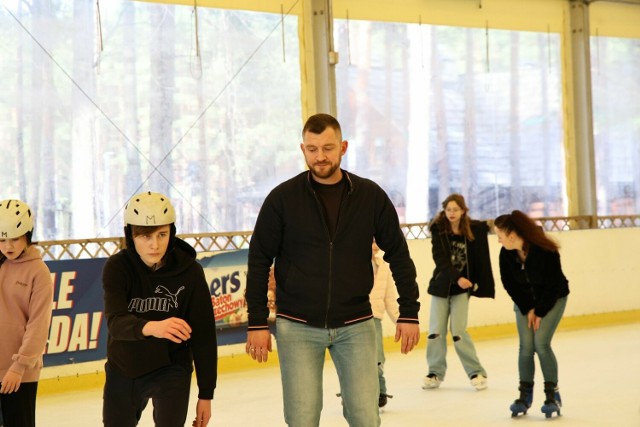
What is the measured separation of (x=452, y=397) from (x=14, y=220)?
14.5ft

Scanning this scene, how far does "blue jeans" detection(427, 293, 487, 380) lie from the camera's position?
25.2ft

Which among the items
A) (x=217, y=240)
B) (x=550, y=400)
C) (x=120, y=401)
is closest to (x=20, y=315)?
(x=120, y=401)

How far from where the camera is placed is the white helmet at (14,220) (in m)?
3.85

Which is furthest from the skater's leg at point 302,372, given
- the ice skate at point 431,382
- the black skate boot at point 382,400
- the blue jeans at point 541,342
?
the ice skate at point 431,382

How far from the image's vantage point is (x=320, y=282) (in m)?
3.75

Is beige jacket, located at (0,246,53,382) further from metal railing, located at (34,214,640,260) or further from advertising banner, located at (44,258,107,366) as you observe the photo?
advertising banner, located at (44,258,107,366)

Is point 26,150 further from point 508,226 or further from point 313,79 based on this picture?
point 508,226

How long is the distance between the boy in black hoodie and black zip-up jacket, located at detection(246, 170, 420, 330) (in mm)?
514

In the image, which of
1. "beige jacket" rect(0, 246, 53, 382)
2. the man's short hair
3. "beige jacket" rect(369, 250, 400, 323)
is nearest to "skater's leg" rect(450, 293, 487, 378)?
"beige jacket" rect(369, 250, 400, 323)

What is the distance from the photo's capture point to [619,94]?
47.6ft

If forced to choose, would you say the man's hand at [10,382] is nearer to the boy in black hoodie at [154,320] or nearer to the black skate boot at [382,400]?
the boy in black hoodie at [154,320]

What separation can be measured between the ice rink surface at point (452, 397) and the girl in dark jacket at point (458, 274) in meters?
0.38

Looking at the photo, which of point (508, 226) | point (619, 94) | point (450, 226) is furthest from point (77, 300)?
point (619, 94)

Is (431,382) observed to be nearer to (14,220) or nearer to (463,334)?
(463,334)
